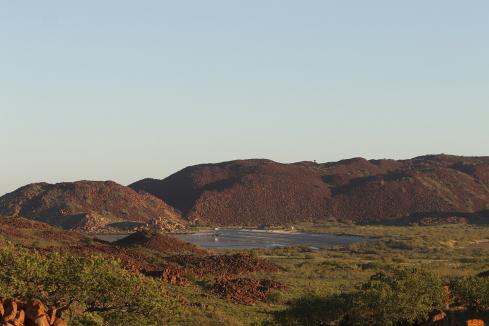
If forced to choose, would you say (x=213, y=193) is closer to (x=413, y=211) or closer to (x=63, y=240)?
(x=413, y=211)

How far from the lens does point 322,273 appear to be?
57.5 meters

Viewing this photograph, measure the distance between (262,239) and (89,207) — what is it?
4775 centimetres

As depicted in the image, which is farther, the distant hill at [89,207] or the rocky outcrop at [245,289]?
the distant hill at [89,207]

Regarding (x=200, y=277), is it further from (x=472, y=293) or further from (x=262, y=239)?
(x=262, y=239)

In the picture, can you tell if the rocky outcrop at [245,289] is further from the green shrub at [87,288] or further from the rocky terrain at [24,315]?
the rocky terrain at [24,315]

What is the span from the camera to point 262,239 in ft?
365

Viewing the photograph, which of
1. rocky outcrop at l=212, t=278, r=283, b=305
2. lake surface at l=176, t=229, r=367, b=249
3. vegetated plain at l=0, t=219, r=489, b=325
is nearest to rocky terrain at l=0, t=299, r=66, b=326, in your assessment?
vegetated plain at l=0, t=219, r=489, b=325

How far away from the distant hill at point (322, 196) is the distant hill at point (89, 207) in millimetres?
13959

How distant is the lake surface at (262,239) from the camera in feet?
322

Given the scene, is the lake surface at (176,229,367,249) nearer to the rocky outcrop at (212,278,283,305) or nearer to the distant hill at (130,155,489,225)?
the distant hill at (130,155,489,225)

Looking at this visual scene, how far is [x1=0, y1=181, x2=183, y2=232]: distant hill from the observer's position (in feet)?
422

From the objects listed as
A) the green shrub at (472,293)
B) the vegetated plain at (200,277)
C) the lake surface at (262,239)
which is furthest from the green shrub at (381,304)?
the lake surface at (262,239)

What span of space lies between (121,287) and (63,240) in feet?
133

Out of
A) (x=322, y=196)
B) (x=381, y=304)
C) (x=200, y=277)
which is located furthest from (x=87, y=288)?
(x=322, y=196)
